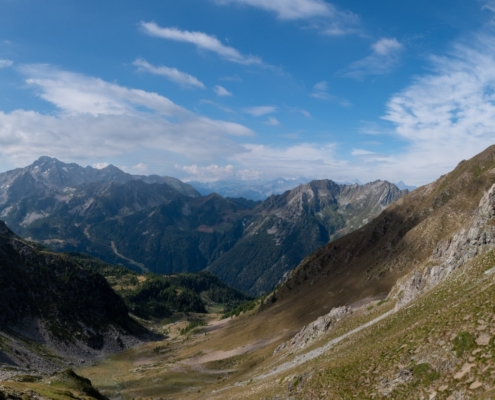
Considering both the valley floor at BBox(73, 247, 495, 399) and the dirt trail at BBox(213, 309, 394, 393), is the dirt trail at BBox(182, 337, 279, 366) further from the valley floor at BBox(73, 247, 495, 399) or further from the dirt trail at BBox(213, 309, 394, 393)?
the dirt trail at BBox(213, 309, 394, 393)

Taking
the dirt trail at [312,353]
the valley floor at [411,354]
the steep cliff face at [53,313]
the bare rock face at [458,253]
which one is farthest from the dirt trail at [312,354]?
the steep cliff face at [53,313]

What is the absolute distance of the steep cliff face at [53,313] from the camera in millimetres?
130625

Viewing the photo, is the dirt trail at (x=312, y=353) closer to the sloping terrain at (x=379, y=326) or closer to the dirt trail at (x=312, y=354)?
the dirt trail at (x=312, y=354)

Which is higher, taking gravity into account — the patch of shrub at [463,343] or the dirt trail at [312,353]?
the patch of shrub at [463,343]

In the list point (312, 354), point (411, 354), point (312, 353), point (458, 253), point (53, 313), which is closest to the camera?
point (411, 354)

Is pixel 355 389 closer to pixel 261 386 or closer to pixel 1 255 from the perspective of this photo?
pixel 261 386

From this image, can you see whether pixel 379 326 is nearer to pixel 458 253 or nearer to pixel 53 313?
pixel 458 253

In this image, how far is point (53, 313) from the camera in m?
155

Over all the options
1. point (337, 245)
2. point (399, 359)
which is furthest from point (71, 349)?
point (399, 359)

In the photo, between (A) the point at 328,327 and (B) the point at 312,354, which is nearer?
(B) the point at 312,354

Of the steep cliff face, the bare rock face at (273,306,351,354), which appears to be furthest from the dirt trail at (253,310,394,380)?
the steep cliff face

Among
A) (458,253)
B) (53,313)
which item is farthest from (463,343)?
(53,313)

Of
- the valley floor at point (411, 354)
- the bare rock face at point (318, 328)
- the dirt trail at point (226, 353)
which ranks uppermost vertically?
the valley floor at point (411, 354)

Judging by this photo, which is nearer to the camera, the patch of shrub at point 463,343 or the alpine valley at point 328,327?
the patch of shrub at point 463,343
